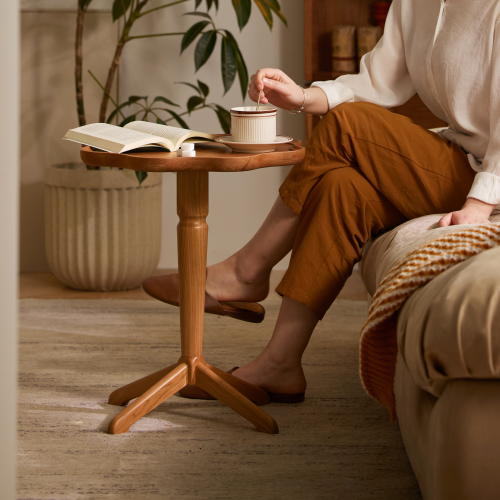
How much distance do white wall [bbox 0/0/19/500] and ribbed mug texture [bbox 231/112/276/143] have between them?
0.61 metres

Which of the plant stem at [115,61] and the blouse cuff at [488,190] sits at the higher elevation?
the plant stem at [115,61]

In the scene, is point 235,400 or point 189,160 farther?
point 235,400

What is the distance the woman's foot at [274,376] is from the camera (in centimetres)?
136

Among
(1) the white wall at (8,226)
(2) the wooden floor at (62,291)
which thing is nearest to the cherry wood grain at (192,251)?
(1) the white wall at (8,226)

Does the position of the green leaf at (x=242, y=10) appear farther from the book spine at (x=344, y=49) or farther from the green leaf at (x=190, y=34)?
the book spine at (x=344, y=49)

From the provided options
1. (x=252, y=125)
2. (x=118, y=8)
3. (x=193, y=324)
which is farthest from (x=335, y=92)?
(x=118, y=8)

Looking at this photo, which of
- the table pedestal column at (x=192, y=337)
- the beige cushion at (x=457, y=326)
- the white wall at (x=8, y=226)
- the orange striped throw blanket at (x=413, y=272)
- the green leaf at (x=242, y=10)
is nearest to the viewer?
the white wall at (x=8, y=226)

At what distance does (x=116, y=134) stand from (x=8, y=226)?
602 mm

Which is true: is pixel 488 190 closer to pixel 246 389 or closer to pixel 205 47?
pixel 246 389

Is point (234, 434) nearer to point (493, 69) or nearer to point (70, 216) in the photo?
point (493, 69)

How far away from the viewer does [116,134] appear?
1.16 metres

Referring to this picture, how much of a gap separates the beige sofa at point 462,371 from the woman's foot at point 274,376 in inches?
23.6

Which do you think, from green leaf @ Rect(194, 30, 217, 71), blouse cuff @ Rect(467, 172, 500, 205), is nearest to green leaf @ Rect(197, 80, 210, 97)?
green leaf @ Rect(194, 30, 217, 71)

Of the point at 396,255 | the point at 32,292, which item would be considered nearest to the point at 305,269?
the point at 396,255
